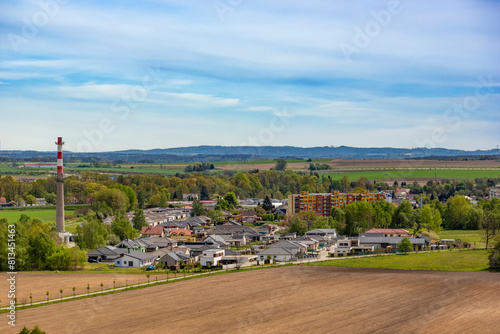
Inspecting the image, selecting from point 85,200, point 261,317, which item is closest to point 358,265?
point 261,317

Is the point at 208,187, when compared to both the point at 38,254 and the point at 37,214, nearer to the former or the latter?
the point at 37,214

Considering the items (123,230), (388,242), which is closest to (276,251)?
(388,242)

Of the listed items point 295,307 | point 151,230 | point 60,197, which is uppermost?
point 60,197

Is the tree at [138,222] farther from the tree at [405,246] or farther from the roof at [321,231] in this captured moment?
the tree at [405,246]

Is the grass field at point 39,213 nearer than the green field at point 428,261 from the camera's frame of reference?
No

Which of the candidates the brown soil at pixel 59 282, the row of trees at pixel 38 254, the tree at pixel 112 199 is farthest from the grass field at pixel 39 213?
the brown soil at pixel 59 282

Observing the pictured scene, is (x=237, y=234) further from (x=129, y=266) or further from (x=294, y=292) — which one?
(x=294, y=292)
